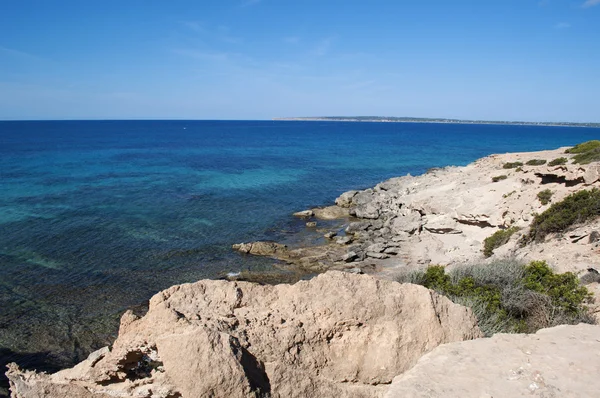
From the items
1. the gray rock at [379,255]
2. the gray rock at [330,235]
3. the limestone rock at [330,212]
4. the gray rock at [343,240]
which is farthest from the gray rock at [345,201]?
the gray rock at [379,255]

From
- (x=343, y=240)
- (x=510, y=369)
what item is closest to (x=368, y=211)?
(x=343, y=240)

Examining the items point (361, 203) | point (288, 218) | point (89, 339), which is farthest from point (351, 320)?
point (361, 203)

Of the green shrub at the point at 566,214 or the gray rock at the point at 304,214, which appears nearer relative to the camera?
the green shrub at the point at 566,214

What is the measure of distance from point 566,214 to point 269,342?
56.6ft

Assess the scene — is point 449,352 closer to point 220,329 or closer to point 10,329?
point 220,329

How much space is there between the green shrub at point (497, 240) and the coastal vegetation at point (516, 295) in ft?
25.4

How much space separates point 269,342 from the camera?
6.57 metres

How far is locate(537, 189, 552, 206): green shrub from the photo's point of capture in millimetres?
21597

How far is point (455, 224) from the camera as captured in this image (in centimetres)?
2642

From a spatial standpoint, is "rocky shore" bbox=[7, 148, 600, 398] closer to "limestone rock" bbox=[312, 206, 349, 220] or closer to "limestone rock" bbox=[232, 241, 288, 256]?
"limestone rock" bbox=[232, 241, 288, 256]

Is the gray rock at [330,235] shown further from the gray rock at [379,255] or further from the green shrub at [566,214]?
the green shrub at [566,214]

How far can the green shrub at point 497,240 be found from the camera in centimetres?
2103

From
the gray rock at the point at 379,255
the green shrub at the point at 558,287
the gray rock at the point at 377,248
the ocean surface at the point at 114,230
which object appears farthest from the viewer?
the gray rock at the point at 377,248

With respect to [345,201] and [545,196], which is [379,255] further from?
[345,201]
